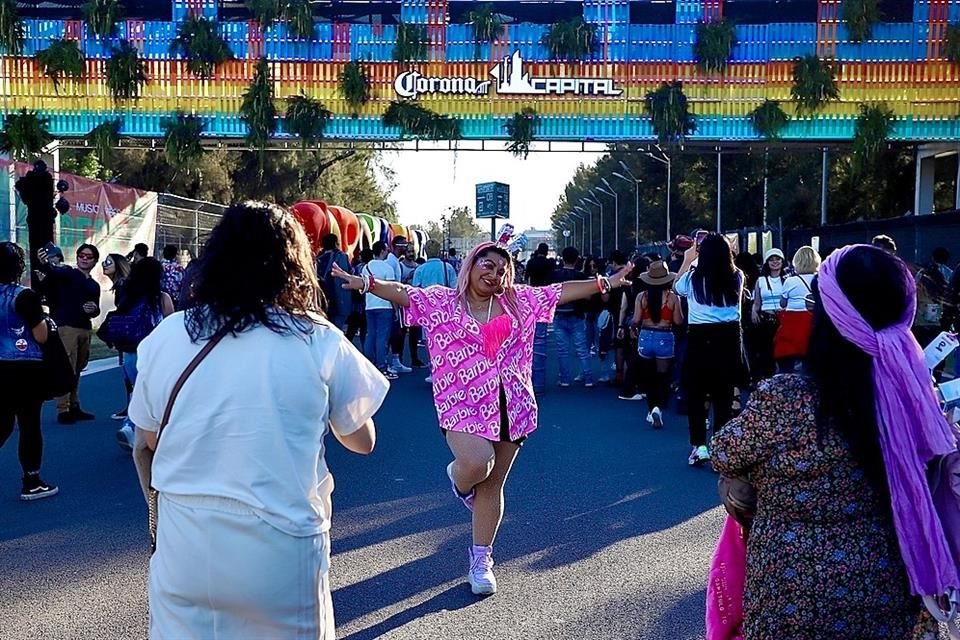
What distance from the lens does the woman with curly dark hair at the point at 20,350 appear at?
7367 millimetres

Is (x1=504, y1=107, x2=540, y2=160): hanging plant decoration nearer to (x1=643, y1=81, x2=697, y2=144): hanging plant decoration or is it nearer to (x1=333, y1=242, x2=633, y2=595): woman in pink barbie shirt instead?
(x1=643, y1=81, x2=697, y2=144): hanging plant decoration

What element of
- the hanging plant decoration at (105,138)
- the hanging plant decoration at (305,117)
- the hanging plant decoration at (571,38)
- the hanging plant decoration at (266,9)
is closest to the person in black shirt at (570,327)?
the hanging plant decoration at (571,38)

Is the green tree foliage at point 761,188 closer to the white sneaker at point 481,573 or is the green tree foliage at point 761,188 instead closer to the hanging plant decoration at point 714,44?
the hanging plant decoration at point 714,44

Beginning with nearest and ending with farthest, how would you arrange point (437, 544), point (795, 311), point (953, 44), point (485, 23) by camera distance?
point (437, 544)
point (795, 311)
point (953, 44)
point (485, 23)

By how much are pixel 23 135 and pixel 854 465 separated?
2306 cm

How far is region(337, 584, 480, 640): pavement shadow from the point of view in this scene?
16.4 ft

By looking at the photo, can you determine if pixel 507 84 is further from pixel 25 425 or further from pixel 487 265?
pixel 487 265

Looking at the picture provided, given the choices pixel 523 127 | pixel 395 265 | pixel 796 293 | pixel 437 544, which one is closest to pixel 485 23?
pixel 523 127

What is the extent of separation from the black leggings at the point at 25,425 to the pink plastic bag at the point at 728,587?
570 centimetres

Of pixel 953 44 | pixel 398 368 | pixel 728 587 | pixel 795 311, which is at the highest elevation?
pixel 953 44

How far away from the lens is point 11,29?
77.1 feet

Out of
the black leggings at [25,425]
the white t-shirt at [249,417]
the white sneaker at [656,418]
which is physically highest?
the white t-shirt at [249,417]

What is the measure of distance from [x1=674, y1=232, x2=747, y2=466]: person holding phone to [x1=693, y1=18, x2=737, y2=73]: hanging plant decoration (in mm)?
16082

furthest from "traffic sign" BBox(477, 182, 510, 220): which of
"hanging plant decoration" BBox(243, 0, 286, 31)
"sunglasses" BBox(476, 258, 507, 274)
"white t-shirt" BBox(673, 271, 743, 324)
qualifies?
"hanging plant decoration" BBox(243, 0, 286, 31)
